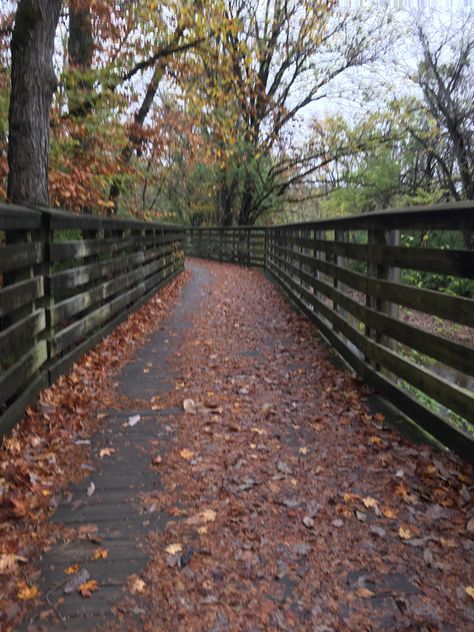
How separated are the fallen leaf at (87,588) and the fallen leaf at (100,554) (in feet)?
0.63

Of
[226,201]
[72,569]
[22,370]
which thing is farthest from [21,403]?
[226,201]

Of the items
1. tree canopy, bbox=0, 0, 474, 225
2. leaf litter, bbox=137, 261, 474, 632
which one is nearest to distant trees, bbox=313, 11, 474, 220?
tree canopy, bbox=0, 0, 474, 225

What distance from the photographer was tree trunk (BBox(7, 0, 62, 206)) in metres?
6.16

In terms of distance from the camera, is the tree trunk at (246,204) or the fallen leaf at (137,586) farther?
the tree trunk at (246,204)

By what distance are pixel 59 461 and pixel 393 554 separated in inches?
90.0

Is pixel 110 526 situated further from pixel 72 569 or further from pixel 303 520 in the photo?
pixel 303 520

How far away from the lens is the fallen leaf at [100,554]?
2785 millimetres

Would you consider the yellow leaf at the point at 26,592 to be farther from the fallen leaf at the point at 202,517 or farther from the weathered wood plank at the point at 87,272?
the weathered wood plank at the point at 87,272

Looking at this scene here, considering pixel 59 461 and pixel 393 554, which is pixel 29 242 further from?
pixel 393 554

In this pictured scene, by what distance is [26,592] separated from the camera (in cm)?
250

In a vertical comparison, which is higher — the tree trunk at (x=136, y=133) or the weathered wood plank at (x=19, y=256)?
the tree trunk at (x=136, y=133)

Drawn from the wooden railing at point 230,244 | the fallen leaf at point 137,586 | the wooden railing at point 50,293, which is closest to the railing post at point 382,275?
the wooden railing at point 50,293

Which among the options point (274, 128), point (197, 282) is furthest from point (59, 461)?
point (274, 128)

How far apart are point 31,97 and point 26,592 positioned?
558 cm
